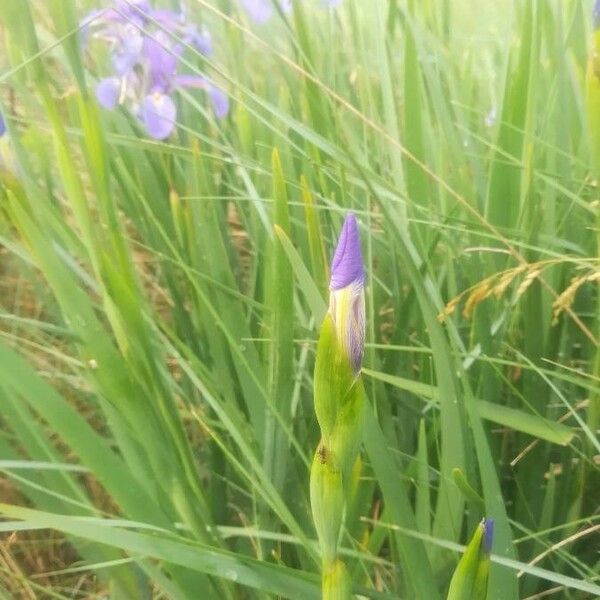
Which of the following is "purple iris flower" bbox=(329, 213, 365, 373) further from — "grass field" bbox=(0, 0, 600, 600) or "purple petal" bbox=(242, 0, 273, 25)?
"purple petal" bbox=(242, 0, 273, 25)

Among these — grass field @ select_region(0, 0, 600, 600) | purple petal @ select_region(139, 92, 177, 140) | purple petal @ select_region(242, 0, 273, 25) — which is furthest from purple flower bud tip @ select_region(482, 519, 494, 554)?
purple petal @ select_region(242, 0, 273, 25)

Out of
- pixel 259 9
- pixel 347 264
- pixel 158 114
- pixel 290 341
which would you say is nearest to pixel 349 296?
pixel 347 264

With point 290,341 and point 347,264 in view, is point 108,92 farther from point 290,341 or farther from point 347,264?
point 347,264

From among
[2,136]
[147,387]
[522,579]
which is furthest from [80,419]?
[522,579]

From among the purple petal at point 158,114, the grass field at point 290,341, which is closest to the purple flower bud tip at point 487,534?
the grass field at point 290,341

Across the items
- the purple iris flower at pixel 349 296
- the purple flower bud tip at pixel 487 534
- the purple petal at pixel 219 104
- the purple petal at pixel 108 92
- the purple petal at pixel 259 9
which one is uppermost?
the purple petal at pixel 259 9

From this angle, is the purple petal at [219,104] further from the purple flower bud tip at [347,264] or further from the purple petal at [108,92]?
the purple flower bud tip at [347,264]

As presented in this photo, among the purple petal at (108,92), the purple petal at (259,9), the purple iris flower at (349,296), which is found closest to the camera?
the purple iris flower at (349,296)

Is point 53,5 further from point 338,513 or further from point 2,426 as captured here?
point 2,426
